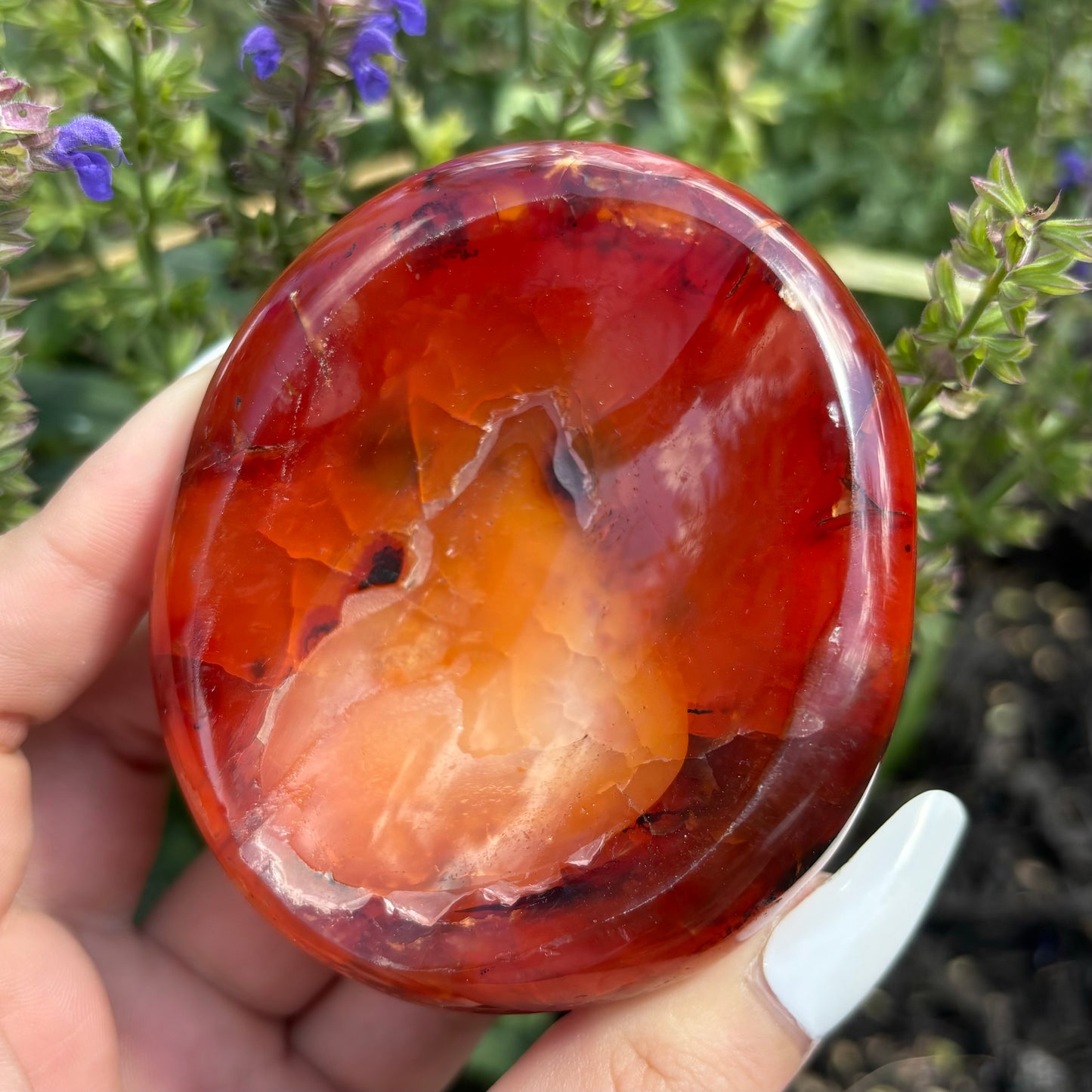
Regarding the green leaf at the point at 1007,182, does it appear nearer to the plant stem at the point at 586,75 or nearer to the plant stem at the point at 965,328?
the plant stem at the point at 965,328

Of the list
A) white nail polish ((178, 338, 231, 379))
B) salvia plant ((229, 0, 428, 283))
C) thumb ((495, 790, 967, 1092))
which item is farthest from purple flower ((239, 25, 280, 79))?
thumb ((495, 790, 967, 1092))

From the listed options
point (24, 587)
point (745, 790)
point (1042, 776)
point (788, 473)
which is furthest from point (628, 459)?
point (1042, 776)

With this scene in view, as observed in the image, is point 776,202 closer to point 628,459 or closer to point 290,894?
point 628,459

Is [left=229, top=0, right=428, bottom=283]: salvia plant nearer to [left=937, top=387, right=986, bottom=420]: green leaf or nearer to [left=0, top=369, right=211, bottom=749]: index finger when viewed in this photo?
[left=0, top=369, right=211, bottom=749]: index finger

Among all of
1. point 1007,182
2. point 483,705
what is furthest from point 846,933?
point 1007,182

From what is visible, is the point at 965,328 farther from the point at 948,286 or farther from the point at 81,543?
the point at 81,543

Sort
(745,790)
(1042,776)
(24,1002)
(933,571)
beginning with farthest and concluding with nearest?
(1042,776) → (933,571) → (24,1002) → (745,790)

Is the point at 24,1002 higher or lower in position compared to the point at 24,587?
lower
